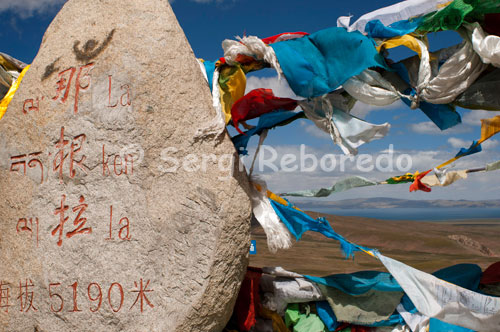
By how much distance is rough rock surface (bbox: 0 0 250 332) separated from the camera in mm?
2686

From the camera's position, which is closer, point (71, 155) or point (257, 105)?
point (71, 155)

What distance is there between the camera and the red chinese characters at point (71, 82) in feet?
9.80

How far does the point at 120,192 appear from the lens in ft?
9.25

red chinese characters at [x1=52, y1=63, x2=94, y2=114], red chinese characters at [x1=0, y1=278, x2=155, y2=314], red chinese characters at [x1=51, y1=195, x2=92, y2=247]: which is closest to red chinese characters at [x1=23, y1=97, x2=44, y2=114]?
red chinese characters at [x1=52, y1=63, x2=94, y2=114]

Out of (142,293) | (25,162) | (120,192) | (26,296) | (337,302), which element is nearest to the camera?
(142,293)

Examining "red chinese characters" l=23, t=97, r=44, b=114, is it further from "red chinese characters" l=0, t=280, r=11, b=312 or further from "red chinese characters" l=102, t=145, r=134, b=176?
"red chinese characters" l=0, t=280, r=11, b=312

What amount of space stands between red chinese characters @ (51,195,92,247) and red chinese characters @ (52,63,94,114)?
0.62 meters

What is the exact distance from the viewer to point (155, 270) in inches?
107

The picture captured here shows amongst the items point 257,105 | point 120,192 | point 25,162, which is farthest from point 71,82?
point 257,105

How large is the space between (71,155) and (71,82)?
499mm

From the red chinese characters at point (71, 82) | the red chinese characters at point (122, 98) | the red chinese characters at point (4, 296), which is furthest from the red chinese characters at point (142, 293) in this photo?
the red chinese characters at point (71, 82)

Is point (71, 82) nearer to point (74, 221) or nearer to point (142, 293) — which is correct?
point (74, 221)

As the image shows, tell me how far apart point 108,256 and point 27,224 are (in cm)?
66

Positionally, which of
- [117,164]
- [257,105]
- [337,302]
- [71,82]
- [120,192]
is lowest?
[337,302]
